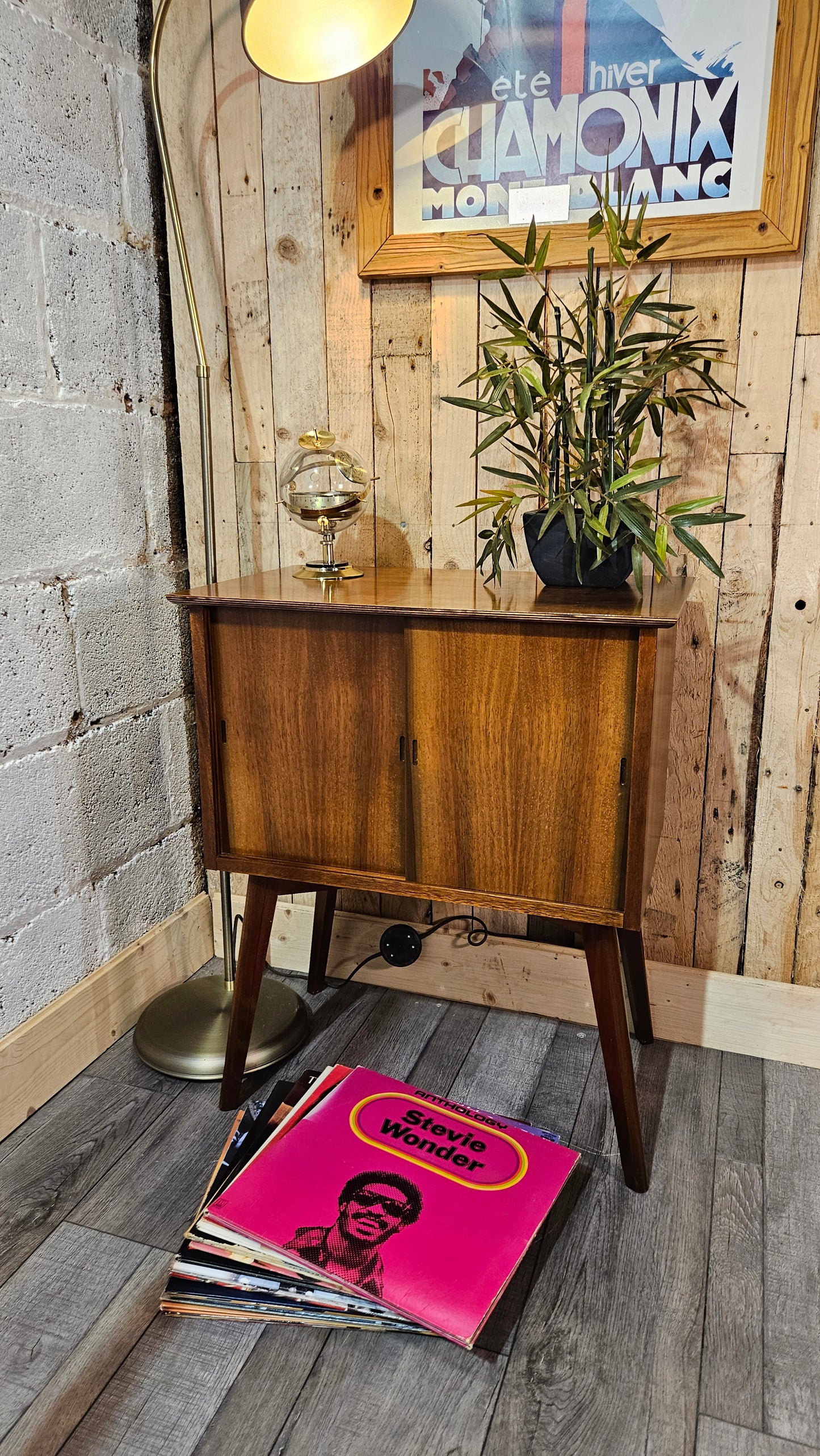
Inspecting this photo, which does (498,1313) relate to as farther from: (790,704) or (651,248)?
(651,248)

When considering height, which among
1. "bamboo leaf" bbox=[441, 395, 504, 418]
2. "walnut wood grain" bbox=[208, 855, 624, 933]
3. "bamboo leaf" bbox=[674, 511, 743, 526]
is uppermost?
"bamboo leaf" bbox=[441, 395, 504, 418]

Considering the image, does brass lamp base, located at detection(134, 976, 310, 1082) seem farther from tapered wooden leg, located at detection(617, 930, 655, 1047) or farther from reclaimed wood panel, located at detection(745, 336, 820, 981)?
A: reclaimed wood panel, located at detection(745, 336, 820, 981)

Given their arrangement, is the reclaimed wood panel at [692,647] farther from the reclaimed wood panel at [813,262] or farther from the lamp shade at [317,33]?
the lamp shade at [317,33]

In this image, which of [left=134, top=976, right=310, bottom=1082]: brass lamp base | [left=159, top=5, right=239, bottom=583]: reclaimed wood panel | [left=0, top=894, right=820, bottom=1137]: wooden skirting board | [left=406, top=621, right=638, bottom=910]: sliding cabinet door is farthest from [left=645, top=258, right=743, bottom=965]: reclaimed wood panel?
[left=159, top=5, right=239, bottom=583]: reclaimed wood panel

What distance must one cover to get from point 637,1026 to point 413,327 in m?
1.34

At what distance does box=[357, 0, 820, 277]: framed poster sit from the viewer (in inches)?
56.4

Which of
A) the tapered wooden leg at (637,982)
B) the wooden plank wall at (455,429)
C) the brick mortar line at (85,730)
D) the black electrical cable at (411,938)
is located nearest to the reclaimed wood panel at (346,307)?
the wooden plank wall at (455,429)

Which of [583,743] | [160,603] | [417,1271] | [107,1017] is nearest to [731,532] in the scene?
[583,743]

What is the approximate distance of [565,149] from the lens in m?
1.54

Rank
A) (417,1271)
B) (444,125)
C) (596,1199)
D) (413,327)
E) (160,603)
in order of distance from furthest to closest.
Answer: (160,603) < (413,327) < (444,125) < (596,1199) < (417,1271)

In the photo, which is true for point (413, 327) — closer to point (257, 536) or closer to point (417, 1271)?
point (257, 536)

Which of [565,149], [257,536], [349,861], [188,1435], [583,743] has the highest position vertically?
[565,149]

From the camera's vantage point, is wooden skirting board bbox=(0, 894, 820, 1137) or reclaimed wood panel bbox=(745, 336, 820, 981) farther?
wooden skirting board bbox=(0, 894, 820, 1137)

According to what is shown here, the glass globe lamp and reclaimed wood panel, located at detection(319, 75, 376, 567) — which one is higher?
reclaimed wood panel, located at detection(319, 75, 376, 567)
